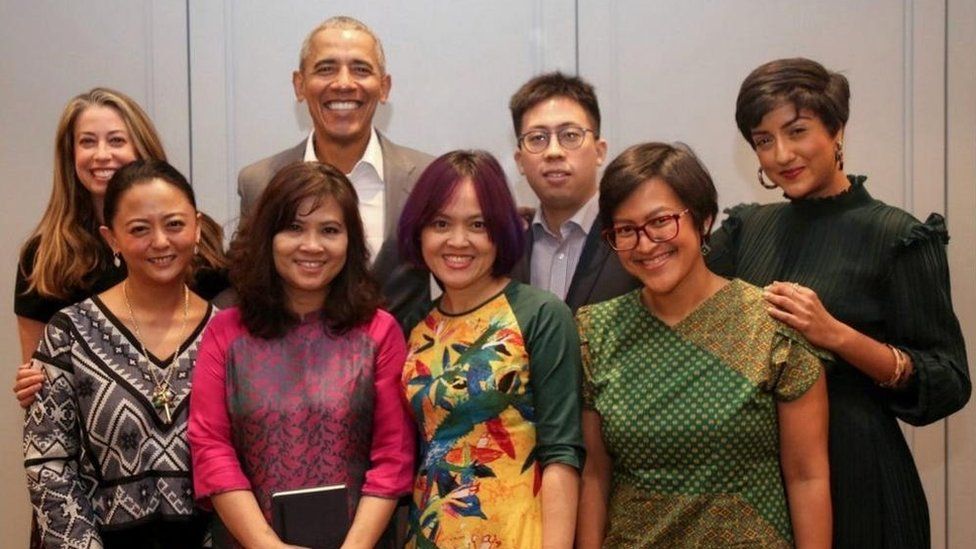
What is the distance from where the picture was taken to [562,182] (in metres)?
2.37

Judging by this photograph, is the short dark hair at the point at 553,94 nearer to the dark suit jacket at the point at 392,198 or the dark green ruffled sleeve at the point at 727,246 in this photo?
the dark suit jacket at the point at 392,198

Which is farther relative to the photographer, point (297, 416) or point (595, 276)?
point (595, 276)

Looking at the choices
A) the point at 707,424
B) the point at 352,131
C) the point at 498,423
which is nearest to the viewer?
the point at 707,424

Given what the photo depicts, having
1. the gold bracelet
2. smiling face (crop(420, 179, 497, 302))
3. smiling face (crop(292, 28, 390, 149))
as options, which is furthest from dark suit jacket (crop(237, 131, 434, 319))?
the gold bracelet

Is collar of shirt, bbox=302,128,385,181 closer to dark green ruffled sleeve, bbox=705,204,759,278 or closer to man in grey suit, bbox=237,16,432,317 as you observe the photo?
man in grey suit, bbox=237,16,432,317

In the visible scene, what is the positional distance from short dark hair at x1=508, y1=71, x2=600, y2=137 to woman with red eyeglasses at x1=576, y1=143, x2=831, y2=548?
0.57m

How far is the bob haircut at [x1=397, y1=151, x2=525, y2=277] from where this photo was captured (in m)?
1.96

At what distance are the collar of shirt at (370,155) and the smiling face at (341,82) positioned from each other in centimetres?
4

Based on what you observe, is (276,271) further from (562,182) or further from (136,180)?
(562,182)

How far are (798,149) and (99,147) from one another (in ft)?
5.16

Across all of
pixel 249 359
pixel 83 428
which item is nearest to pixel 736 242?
pixel 249 359

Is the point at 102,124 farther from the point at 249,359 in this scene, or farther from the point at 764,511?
the point at 764,511

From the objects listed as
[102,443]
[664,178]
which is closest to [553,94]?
[664,178]

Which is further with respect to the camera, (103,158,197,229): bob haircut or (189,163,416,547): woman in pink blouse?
(103,158,197,229): bob haircut
